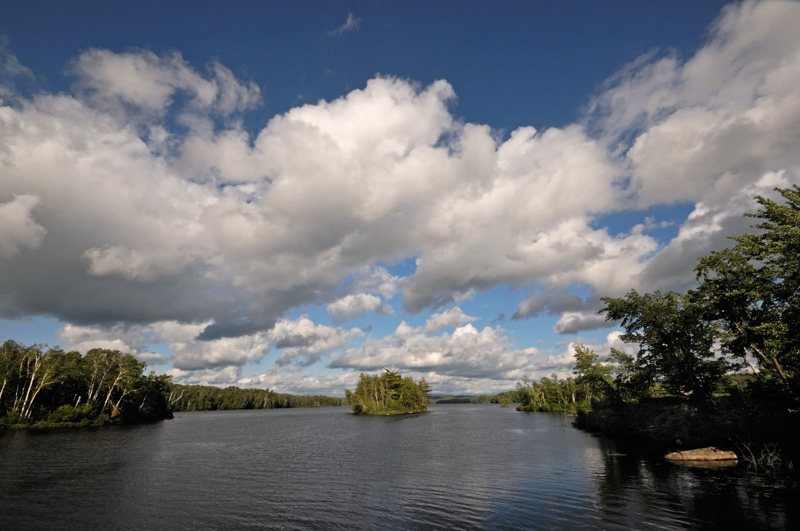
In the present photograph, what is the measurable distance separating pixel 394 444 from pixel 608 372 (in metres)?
58.2

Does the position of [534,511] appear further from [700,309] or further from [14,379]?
[14,379]

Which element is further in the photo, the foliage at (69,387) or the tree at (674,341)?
the foliage at (69,387)

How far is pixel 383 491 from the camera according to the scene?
3291 cm

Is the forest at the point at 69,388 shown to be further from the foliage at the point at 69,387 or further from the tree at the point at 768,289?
the tree at the point at 768,289

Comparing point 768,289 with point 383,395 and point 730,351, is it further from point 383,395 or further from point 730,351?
point 383,395

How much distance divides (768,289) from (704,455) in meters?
21.8

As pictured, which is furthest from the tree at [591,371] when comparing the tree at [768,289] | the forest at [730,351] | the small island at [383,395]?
the small island at [383,395]

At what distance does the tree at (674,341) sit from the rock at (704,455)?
8.13m

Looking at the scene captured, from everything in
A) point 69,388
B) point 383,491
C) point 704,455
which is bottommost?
point 383,491

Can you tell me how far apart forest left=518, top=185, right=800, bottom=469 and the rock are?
1097 millimetres

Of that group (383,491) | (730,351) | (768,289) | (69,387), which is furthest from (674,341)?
(69,387)

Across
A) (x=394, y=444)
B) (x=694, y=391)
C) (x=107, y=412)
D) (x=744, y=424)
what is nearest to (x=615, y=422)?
(x=694, y=391)

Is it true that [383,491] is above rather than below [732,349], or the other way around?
below

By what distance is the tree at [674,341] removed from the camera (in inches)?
1961
